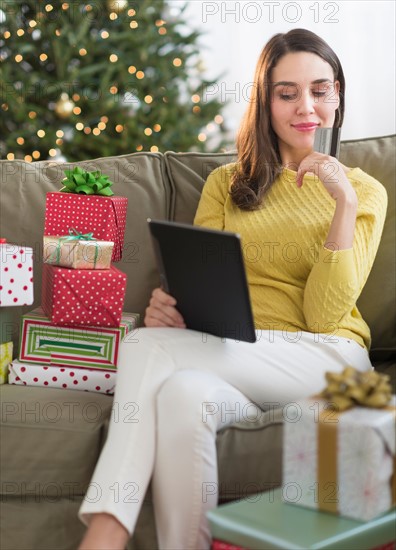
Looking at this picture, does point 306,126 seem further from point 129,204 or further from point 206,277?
point 206,277

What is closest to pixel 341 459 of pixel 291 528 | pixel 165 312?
pixel 291 528

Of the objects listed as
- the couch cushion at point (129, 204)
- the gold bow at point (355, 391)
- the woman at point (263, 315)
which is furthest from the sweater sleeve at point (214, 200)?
the gold bow at point (355, 391)

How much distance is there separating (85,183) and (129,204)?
0.53ft

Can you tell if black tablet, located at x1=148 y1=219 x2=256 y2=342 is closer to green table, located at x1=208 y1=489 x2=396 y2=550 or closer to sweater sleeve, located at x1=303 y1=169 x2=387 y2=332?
sweater sleeve, located at x1=303 y1=169 x2=387 y2=332

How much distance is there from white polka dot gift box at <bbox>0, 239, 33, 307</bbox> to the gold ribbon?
866 mm

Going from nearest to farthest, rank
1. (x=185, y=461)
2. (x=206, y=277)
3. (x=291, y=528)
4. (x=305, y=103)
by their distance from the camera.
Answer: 1. (x=291, y=528)
2. (x=185, y=461)
3. (x=206, y=277)
4. (x=305, y=103)

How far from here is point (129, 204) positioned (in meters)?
2.09

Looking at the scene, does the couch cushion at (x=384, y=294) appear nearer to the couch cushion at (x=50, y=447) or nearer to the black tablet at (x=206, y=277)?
the black tablet at (x=206, y=277)

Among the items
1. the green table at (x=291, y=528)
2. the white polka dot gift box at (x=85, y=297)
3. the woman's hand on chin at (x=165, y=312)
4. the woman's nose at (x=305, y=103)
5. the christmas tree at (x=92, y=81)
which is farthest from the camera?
the christmas tree at (x=92, y=81)

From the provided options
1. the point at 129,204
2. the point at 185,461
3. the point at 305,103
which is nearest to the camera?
the point at 185,461

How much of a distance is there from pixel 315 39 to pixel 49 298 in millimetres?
866

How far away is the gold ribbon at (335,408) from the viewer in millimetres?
1177

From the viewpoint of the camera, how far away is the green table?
1.13 meters

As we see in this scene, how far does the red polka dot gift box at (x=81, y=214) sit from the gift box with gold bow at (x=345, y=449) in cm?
88
